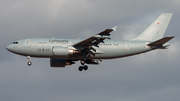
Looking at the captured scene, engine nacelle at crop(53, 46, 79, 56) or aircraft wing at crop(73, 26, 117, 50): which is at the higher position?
aircraft wing at crop(73, 26, 117, 50)

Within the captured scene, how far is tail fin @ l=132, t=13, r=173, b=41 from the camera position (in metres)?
54.5

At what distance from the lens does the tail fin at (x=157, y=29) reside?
179 ft

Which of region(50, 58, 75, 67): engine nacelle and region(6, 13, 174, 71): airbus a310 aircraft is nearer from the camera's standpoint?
region(6, 13, 174, 71): airbus a310 aircraft

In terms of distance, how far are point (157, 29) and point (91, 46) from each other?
41.0 ft

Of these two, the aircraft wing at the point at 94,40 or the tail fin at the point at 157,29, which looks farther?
the tail fin at the point at 157,29

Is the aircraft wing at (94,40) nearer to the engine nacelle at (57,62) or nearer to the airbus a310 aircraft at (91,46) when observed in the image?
the airbus a310 aircraft at (91,46)

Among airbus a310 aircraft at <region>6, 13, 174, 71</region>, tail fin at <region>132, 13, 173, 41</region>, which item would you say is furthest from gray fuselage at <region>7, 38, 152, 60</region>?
tail fin at <region>132, 13, 173, 41</region>

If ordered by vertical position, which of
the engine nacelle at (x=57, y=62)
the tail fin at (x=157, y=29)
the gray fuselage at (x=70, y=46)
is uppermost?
the tail fin at (x=157, y=29)

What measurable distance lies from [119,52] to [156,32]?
26.2 ft

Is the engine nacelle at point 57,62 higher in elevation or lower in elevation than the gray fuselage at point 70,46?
lower

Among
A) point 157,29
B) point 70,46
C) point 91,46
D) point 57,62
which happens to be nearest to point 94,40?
point 91,46

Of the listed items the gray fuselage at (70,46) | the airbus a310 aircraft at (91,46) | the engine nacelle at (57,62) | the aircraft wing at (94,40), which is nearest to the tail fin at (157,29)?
the airbus a310 aircraft at (91,46)

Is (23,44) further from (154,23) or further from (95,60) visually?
(154,23)

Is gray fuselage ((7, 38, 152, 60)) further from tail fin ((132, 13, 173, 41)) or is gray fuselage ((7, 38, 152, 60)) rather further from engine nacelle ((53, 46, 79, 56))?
tail fin ((132, 13, 173, 41))
